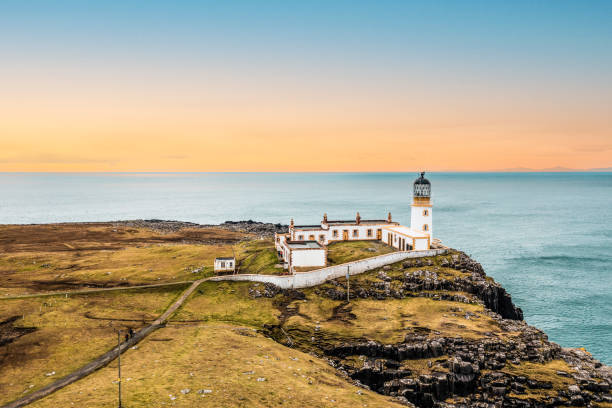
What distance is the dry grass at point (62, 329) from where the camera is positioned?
125ft

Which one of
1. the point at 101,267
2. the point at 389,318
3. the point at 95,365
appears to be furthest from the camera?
the point at 101,267

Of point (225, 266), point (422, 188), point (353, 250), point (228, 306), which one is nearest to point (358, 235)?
point (353, 250)

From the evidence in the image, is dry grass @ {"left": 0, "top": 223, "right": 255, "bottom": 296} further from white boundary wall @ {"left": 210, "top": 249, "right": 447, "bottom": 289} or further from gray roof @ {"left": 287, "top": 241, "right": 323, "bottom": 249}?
gray roof @ {"left": 287, "top": 241, "right": 323, "bottom": 249}

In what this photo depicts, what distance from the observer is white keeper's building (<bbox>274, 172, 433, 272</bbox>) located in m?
69.1

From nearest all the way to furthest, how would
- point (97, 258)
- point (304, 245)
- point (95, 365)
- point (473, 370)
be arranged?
point (95, 365)
point (473, 370)
point (304, 245)
point (97, 258)

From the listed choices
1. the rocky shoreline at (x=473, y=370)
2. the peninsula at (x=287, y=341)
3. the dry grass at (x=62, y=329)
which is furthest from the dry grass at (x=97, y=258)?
the rocky shoreline at (x=473, y=370)

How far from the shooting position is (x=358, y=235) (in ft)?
288

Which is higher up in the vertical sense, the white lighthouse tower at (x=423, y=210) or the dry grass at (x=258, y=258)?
the white lighthouse tower at (x=423, y=210)

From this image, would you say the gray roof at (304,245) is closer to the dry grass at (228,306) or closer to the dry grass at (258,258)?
the dry grass at (258,258)

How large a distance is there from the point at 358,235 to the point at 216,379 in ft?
183

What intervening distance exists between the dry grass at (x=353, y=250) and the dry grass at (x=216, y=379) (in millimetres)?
28819

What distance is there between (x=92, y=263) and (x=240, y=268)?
34.1 m

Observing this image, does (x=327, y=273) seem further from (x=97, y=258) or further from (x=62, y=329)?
(x=97, y=258)

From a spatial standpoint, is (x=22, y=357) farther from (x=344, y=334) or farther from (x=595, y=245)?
(x=595, y=245)
